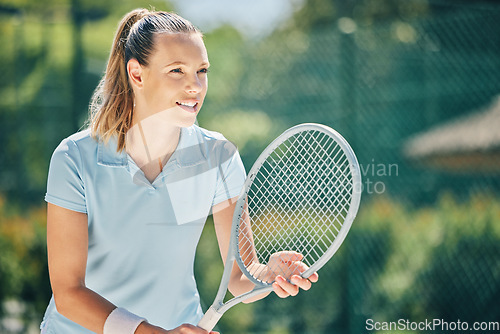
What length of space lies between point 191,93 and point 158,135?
0.49ft

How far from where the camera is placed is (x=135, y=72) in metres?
1.55

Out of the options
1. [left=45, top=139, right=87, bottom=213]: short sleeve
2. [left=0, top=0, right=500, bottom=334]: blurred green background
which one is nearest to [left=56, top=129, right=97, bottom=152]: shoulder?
[left=45, top=139, right=87, bottom=213]: short sleeve

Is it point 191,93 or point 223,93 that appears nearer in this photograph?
point 191,93

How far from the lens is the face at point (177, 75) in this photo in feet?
4.91

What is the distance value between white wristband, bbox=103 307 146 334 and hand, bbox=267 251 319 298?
1.02ft

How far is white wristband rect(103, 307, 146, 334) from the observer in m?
1.36

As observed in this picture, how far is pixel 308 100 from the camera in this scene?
12.4 ft

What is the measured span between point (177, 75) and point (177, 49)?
6 cm

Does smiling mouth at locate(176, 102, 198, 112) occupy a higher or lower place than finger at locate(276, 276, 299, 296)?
higher

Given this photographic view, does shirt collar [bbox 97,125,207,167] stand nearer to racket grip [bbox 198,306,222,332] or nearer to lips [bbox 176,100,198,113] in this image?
lips [bbox 176,100,198,113]

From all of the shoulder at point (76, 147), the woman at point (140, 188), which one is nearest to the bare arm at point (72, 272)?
the woman at point (140, 188)

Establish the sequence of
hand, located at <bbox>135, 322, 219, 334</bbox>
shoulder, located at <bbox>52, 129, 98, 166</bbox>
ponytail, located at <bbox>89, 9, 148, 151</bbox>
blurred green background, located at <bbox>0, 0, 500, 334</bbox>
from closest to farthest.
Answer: hand, located at <bbox>135, 322, 219, 334</bbox> < shoulder, located at <bbox>52, 129, 98, 166</bbox> < ponytail, located at <bbox>89, 9, 148, 151</bbox> < blurred green background, located at <bbox>0, 0, 500, 334</bbox>

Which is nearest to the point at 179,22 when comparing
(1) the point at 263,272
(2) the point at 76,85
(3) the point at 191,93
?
(3) the point at 191,93

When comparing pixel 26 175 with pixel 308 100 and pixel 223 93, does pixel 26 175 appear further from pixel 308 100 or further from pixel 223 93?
pixel 308 100
